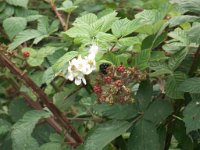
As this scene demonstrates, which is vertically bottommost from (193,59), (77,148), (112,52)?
(77,148)

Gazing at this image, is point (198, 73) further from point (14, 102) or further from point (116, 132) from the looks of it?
point (14, 102)

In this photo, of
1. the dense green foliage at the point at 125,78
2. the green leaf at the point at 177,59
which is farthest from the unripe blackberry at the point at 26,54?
the green leaf at the point at 177,59

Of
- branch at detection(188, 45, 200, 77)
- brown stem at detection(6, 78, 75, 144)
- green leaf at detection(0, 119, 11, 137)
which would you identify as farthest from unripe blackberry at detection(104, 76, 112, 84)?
green leaf at detection(0, 119, 11, 137)

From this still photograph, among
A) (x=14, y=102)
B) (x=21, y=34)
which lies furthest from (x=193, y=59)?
(x=14, y=102)

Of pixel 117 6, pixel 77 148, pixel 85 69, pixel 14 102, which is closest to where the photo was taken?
pixel 85 69

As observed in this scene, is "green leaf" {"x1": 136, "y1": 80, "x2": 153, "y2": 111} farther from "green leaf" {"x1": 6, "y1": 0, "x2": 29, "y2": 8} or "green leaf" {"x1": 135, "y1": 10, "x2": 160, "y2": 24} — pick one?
"green leaf" {"x1": 6, "y1": 0, "x2": 29, "y2": 8}

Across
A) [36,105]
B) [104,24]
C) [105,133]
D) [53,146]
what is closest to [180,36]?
[104,24]

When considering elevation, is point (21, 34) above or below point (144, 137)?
above
